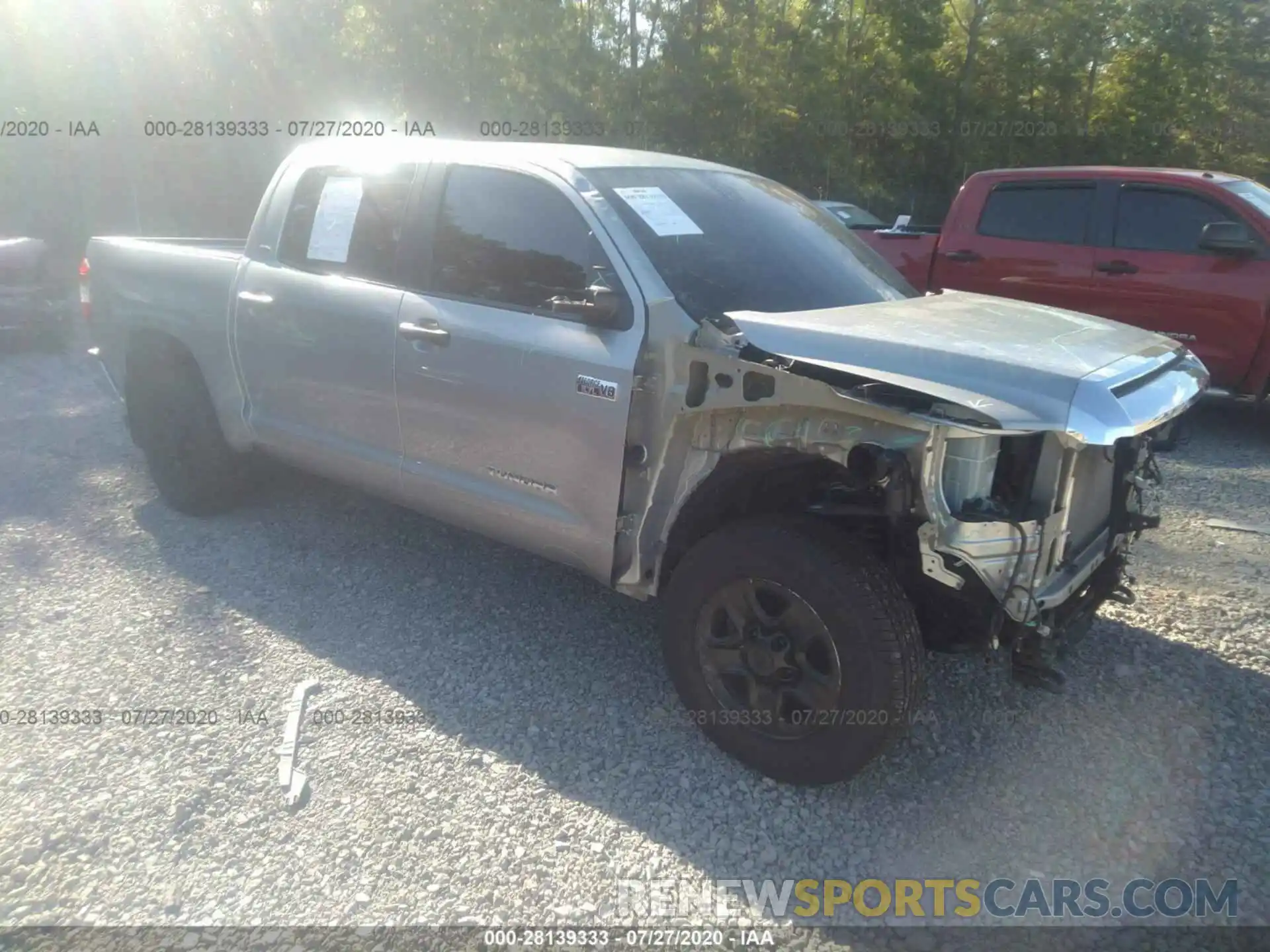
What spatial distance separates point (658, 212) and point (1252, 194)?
5621 mm

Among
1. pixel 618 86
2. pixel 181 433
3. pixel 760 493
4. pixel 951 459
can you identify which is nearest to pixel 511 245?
pixel 760 493

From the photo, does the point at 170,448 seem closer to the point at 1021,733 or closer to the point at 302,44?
the point at 1021,733

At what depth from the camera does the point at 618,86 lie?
15461 mm

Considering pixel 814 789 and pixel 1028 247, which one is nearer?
pixel 814 789

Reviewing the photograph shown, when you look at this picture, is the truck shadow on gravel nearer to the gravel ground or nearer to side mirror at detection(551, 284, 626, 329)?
the gravel ground

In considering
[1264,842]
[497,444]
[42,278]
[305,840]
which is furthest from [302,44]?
[1264,842]

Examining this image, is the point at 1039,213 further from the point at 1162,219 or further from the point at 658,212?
the point at 658,212

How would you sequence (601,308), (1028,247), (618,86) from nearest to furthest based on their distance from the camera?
(601,308) → (1028,247) → (618,86)

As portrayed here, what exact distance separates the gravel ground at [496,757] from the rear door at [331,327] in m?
0.65

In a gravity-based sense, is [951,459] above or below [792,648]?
above

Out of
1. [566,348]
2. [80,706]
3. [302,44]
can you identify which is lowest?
[80,706]

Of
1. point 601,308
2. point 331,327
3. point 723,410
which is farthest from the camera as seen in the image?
point 331,327

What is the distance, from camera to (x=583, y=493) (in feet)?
11.1

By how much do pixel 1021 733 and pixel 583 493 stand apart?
1.70 m
